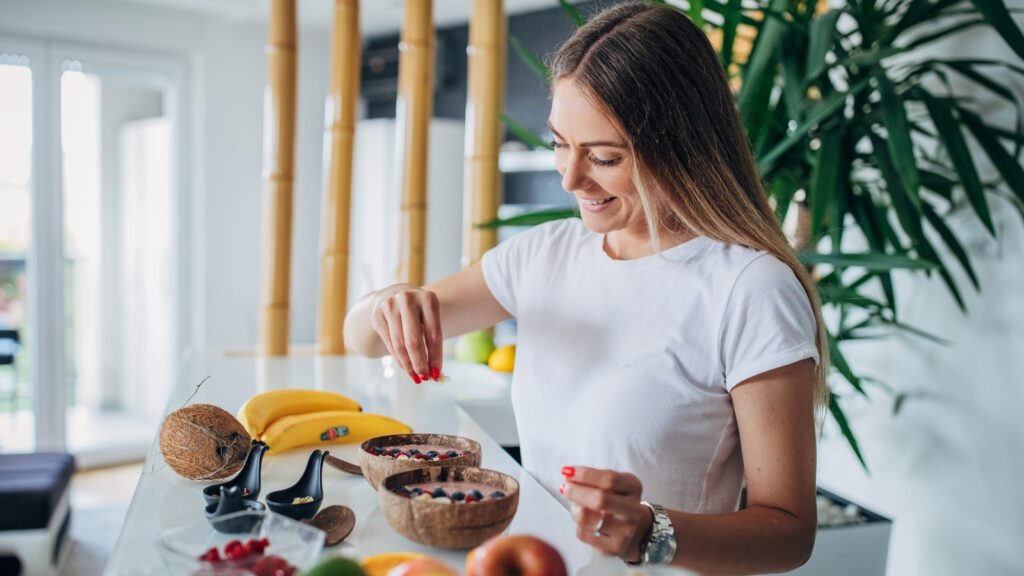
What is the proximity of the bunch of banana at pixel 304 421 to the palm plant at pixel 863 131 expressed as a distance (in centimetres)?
80

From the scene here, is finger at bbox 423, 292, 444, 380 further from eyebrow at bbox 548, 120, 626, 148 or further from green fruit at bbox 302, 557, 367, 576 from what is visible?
green fruit at bbox 302, 557, 367, 576

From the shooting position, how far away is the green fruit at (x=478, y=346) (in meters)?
2.72

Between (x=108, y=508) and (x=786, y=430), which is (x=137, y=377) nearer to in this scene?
(x=108, y=508)

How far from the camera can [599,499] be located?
91 cm

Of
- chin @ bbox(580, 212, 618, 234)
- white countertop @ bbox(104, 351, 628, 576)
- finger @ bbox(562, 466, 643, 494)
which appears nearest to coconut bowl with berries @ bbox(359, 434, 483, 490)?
white countertop @ bbox(104, 351, 628, 576)

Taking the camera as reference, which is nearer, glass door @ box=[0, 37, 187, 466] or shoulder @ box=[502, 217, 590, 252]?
shoulder @ box=[502, 217, 590, 252]

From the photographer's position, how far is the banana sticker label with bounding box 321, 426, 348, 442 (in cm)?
150

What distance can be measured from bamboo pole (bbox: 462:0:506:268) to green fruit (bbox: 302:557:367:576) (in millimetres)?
2029

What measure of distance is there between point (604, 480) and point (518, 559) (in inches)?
7.2

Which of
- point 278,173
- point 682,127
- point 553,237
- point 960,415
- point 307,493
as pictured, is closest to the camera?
point 307,493

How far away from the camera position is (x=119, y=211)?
17.1ft

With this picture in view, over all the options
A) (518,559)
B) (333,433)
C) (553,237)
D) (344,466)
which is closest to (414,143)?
(553,237)

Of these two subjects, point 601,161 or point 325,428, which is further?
point 325,428

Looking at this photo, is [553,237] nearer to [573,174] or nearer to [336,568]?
[573,174]
